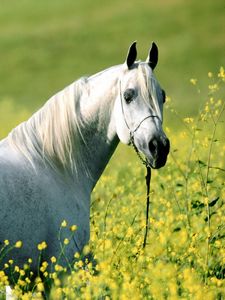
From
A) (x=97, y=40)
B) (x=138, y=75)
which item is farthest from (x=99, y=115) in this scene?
(x=97, y=40)

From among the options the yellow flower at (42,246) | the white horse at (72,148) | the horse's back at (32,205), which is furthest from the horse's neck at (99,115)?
the yellow flower at (42,246)

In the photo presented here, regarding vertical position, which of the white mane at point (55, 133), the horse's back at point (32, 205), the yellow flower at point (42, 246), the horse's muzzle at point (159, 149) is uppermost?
the white mane at point (55, 133)

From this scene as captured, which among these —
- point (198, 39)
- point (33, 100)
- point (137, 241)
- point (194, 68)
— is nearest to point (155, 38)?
point (198, 39)

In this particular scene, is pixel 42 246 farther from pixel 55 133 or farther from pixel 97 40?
pixel 97 40

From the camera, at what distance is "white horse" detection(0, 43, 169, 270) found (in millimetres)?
5891

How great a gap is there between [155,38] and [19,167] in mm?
29479

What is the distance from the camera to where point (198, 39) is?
1348 inches

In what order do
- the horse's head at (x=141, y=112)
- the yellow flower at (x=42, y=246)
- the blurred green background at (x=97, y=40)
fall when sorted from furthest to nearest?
the blurred green background at (x=97, y=40) < the horse's head at (x=141, y=112) < the yellow flower at (x=42, y=246)

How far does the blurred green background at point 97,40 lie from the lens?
3047 cm

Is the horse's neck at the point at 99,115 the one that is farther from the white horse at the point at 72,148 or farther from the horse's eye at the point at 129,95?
the horse's eye at the point at 129,95

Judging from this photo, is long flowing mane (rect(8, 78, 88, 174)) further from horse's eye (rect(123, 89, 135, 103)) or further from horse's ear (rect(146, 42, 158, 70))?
horse's ear (rect(146, 42, 158, 70))

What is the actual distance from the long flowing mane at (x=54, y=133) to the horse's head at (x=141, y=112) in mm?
324

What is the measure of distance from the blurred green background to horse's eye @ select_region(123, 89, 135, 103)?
20.4 m

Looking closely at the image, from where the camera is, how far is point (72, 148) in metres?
6.29
